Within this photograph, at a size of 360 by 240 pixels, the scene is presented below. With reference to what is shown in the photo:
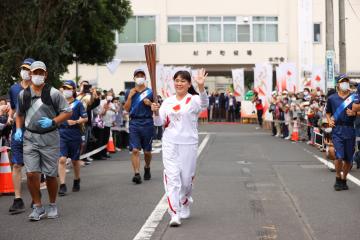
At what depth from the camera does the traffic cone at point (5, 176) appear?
10.6 meters

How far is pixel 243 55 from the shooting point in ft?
152

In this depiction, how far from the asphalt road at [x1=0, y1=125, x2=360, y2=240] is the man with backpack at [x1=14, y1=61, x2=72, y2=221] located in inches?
19.1

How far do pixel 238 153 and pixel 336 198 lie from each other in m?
8.40

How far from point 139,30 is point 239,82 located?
39.2 feet

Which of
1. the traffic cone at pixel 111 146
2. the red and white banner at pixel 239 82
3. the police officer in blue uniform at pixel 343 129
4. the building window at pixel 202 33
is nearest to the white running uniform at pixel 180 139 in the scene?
the police officer in blue uniform at pixel 343 129

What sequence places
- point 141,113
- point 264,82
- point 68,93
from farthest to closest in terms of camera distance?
1. point 264,82
2. point 141,113
3. point 68,93

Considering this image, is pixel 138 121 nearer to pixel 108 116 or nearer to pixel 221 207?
pixel 221 207

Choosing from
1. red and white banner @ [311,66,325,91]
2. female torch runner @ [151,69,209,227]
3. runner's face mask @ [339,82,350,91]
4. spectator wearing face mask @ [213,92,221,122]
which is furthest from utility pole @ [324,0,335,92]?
spectator wearing face mask @ [213,92,221,122]

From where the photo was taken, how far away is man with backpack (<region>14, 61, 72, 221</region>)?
8.16 meters

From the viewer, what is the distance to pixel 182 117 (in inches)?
314

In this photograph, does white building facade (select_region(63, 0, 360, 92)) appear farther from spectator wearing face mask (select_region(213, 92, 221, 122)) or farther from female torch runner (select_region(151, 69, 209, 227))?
female torch runner (select_region(151, 69, 209, 227))

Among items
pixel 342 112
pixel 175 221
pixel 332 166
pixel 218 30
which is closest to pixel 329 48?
pixel 332 166

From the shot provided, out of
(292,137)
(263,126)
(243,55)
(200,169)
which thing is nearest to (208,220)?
(200,169)

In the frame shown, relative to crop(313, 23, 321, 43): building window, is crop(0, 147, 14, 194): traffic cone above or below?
below
